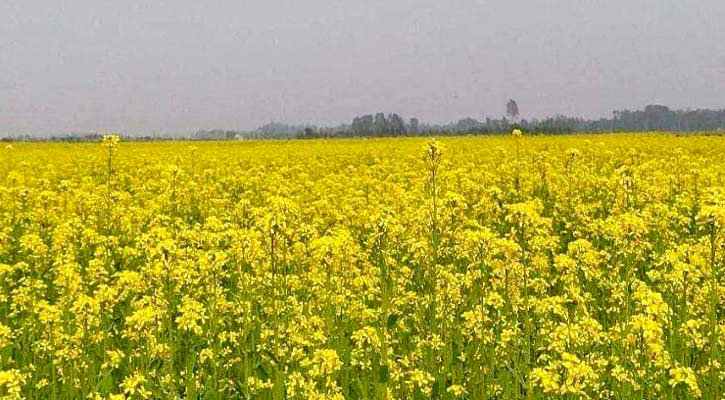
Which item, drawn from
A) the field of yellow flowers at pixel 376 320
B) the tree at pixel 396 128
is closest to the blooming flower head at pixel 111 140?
the field of yellow flowers at pixel 376 320

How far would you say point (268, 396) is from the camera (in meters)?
4.17

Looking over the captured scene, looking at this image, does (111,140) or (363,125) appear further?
(363,125)

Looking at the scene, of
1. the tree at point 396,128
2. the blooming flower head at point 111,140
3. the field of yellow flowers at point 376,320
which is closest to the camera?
the field of yellow flowers at point 376,320

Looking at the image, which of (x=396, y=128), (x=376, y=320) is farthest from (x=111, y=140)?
(x=396, y=128)

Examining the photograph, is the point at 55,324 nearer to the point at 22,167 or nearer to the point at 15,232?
the point at 15,232

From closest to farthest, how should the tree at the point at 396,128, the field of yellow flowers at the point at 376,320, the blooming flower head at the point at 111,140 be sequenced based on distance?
1. the field of yellow flowers at the point at 376,320
2. the blooming flower head at the point at 111,140
3. the tree at the point at 396,128

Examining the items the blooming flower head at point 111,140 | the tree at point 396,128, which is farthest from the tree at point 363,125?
the blooming flower head at point 111,140

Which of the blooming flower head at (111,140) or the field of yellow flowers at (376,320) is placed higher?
the blooming flower head at (111,140)

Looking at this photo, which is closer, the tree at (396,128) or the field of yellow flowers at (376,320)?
the field of yellow flowers at (376,320)

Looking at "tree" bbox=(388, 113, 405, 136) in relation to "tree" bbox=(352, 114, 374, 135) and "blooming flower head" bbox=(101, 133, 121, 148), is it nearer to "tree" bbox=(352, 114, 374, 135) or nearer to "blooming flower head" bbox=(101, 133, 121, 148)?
"tree" bbox=(352, 114, 374, 135)

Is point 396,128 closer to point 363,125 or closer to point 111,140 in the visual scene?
point 363,125

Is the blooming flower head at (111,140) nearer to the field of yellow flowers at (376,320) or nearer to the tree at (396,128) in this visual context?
the field of yellow flowers at (376,320)

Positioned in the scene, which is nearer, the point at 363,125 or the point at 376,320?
the point at 376,320

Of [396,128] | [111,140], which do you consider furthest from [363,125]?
[111,140]
